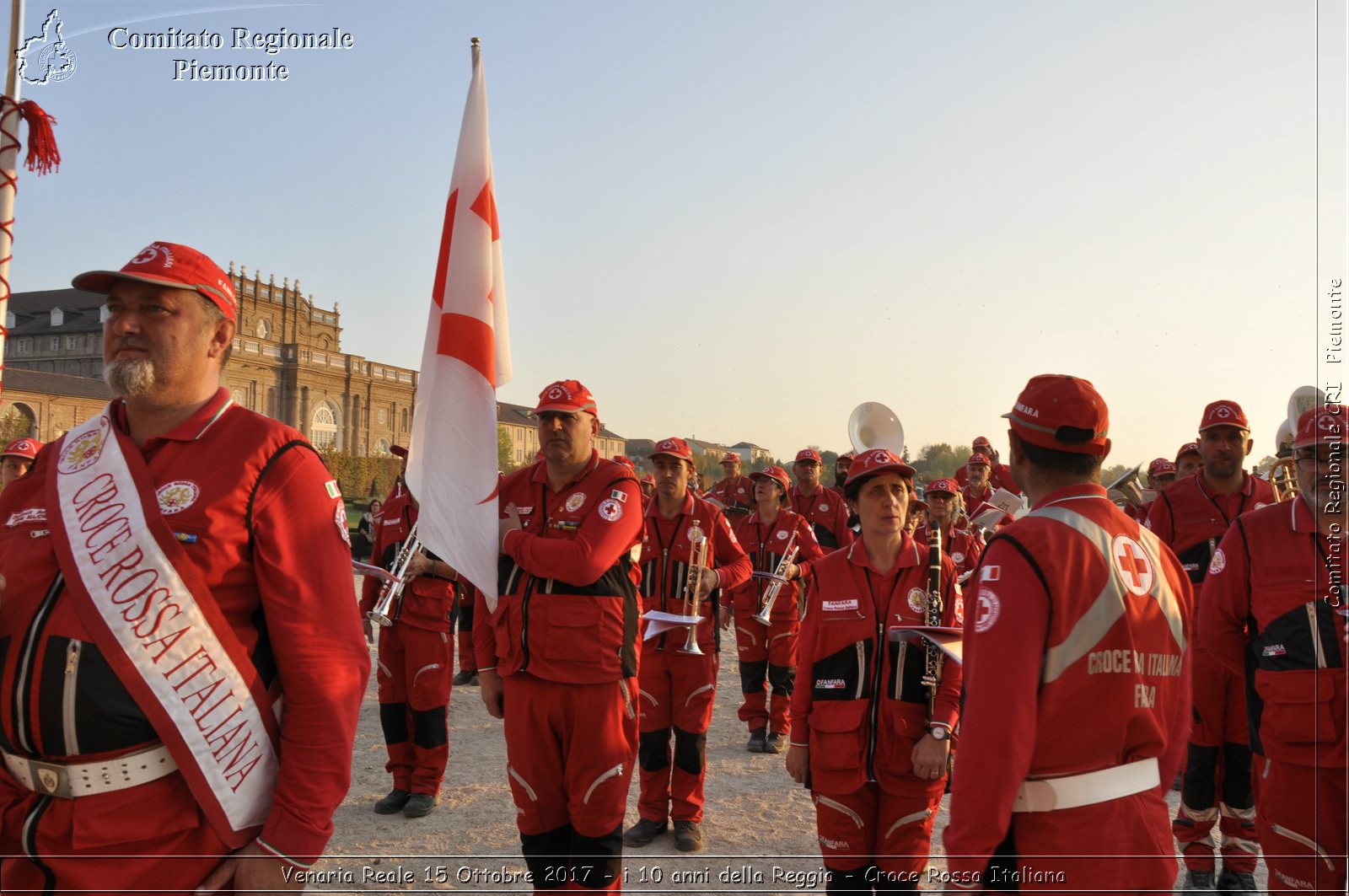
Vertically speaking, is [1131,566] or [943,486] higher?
[943,486]

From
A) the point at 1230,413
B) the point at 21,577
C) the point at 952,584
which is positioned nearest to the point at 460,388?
the point at 21,577

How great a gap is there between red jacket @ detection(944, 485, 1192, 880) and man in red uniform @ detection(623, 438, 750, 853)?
4289mm

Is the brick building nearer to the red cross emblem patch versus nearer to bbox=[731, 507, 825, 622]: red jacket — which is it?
bbox=[731, 507, 825, 622]: red jacket

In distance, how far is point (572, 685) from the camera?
4750mm

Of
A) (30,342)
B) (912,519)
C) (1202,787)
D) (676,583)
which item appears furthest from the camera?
(30,342)

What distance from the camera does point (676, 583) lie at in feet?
25.0

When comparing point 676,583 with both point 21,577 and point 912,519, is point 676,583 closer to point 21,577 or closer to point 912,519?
point 912,519

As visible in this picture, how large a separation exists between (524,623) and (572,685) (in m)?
0.42

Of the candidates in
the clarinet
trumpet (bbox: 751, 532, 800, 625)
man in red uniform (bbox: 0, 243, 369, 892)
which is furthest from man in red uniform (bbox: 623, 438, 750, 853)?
man in red uniform (bbox: 0, 243, 369, 892)

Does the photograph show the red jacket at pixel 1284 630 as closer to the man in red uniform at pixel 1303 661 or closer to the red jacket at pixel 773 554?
the man in red uniform at pixel 1303 661

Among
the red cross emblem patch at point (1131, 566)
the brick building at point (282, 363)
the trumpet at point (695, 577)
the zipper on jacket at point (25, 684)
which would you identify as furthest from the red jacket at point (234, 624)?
the brick building at point (282, 363)

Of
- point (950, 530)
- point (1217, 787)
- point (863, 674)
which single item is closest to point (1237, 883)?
point (1217, 787)

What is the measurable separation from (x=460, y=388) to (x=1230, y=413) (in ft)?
19.7

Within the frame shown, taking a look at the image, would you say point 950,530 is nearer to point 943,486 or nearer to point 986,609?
point 943,486
